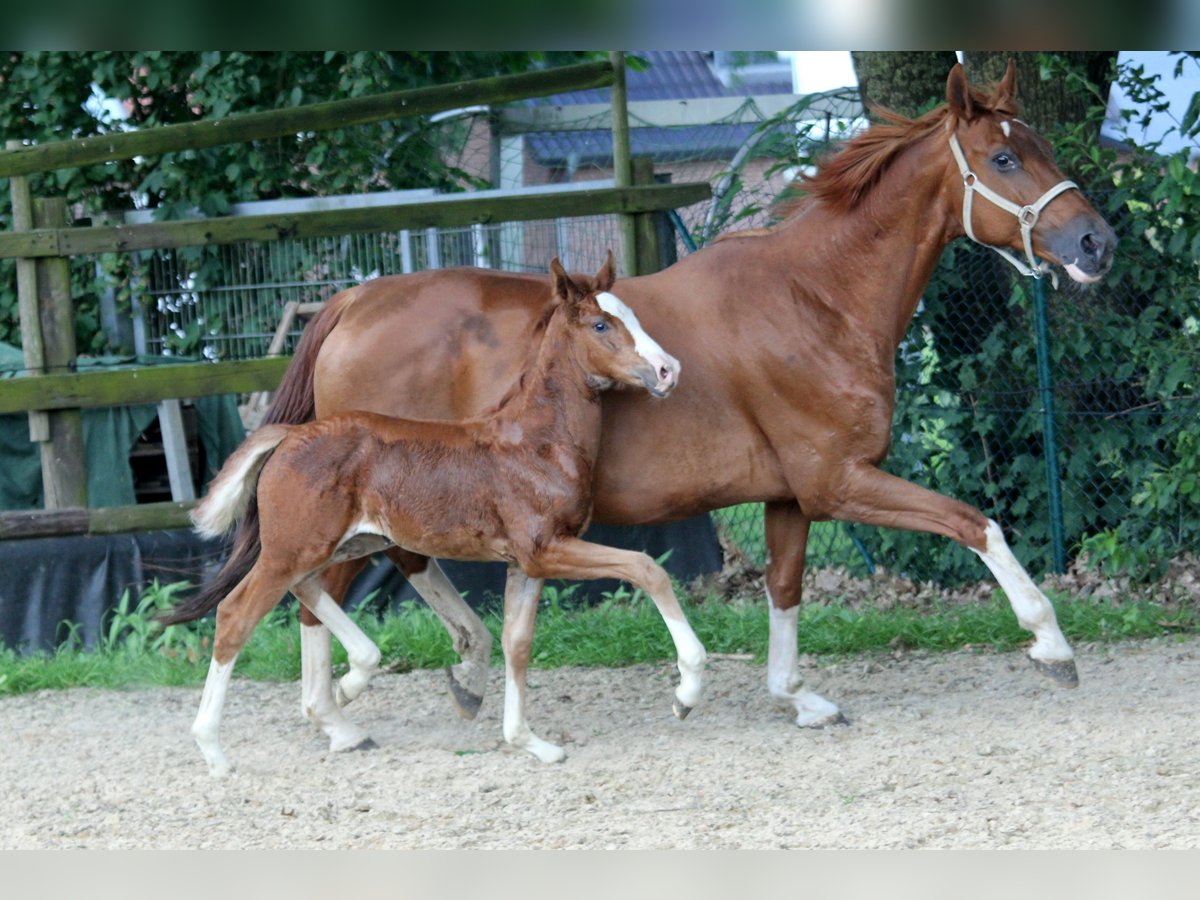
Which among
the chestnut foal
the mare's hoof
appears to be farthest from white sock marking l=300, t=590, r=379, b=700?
the mare's hoof

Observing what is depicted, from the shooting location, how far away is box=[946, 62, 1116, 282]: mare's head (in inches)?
189

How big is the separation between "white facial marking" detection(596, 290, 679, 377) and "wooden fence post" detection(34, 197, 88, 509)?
137 inches

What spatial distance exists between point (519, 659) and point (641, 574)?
601mm

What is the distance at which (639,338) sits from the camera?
4.64m

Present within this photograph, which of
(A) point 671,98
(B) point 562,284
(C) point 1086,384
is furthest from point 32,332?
(A) point 671,98

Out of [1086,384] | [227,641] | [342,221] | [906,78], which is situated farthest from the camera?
[906,78]

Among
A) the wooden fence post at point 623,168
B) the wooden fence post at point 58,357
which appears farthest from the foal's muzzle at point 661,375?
the wooden fence post at point 58,357

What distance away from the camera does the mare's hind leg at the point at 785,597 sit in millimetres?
5406

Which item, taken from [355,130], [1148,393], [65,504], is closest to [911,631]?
[1148,393]

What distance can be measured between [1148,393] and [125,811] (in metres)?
5.35

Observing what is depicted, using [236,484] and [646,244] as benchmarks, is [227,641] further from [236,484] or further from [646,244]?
[646,244]

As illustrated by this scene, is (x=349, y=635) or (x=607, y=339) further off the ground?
(x=607, y=339)

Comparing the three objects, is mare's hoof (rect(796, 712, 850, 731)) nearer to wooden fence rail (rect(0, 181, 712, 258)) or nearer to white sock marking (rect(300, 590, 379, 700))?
white sock marking (rect(300, 590, 379, 700))

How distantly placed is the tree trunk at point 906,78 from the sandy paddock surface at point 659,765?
3.39m
